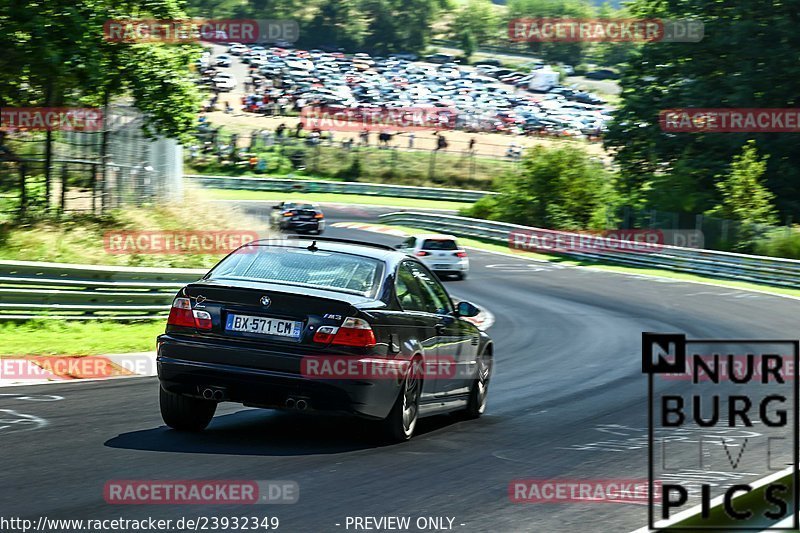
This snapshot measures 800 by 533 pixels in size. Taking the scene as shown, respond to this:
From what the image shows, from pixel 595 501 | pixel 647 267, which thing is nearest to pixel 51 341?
pixel 595 501

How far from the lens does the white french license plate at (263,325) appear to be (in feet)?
27.9

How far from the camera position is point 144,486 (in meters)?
7.02

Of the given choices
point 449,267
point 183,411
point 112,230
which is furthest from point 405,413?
point 449,267

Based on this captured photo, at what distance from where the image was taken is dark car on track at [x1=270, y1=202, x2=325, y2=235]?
136ft

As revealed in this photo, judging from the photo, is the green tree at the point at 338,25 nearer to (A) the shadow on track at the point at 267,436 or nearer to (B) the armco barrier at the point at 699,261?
(B) the armco barrier at the point at 699,261

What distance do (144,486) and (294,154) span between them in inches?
2314

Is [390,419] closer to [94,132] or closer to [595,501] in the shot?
[595,501]

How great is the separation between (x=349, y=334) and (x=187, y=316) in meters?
1.22

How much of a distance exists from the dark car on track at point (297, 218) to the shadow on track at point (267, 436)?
102 ft

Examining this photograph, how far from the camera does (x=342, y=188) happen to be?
62.7m

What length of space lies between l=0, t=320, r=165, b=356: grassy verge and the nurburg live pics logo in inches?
255

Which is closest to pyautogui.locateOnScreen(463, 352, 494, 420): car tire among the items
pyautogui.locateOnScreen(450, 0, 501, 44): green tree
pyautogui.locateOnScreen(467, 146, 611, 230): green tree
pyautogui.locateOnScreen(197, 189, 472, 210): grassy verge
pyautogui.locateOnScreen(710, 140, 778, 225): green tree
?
pyautogui.locateOnScreen(710, 140, 778, 225): green tree

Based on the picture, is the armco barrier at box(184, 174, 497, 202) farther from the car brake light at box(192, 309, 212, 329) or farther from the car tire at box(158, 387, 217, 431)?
the car brake light at box(192, 309, 212, 329)

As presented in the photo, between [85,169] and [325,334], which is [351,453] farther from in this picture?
[85,169]
